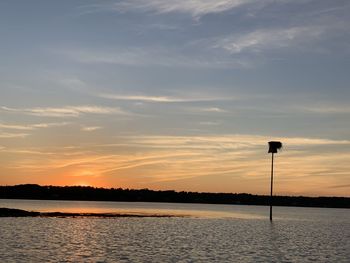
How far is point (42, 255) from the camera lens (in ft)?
165

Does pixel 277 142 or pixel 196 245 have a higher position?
pixel 277 142

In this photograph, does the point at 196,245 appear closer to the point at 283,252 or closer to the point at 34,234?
the point at 283,252

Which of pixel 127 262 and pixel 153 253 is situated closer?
pixel 127 262

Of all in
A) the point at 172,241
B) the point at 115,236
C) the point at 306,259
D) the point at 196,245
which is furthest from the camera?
the point at 115,236

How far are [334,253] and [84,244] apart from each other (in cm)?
2872

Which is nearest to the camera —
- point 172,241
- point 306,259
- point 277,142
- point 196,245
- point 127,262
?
point 127,262

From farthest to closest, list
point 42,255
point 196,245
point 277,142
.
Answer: point 277,142, point 196,245, point 42,255

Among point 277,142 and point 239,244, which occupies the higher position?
point 277,142

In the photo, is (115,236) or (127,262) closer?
(127,262)

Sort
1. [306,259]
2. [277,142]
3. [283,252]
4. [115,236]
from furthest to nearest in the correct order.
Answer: [277,142] → [115,236] → [283,252] → [306,259]

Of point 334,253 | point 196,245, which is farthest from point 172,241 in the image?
point 334,253

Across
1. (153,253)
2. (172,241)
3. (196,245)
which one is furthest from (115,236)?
(153,253)

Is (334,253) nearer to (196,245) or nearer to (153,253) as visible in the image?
(196,245)

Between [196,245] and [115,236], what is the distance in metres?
15.4
